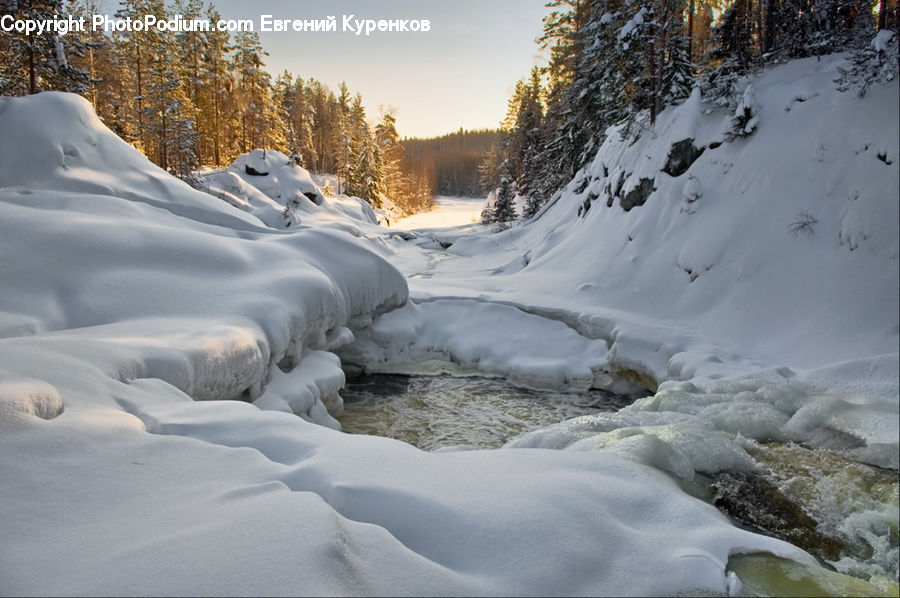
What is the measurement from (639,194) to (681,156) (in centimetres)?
140

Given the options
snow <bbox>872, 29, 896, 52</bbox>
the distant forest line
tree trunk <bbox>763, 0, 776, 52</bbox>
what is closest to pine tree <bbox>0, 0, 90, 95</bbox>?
tree trunk <bbox>763, 0, 776, 52</bbox>

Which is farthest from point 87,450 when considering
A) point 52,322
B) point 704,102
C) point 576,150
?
point 576,150

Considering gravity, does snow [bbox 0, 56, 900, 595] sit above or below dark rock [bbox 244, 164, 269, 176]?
below

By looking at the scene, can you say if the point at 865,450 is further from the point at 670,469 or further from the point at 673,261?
the point at 673,261

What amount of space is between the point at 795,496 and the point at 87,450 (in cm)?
437

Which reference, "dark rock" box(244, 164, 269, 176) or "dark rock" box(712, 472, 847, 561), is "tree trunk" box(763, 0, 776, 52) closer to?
"dark rock" box(712, 472, 847, 561)

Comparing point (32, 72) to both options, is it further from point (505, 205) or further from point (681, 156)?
point (505, 205)

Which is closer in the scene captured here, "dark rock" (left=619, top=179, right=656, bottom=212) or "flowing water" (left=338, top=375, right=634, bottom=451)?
"flowing water" (left=338, top=375, right=634, bottom=451)

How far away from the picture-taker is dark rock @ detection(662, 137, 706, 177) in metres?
10.4

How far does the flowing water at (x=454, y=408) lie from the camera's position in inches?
261

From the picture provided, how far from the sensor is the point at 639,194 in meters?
11.9

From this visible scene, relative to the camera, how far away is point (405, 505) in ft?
7.93

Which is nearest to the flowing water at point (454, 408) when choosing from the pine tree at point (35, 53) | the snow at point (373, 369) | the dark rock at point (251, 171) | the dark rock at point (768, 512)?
the snow at point (373, 369)

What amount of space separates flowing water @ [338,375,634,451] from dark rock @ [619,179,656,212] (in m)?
5.84
